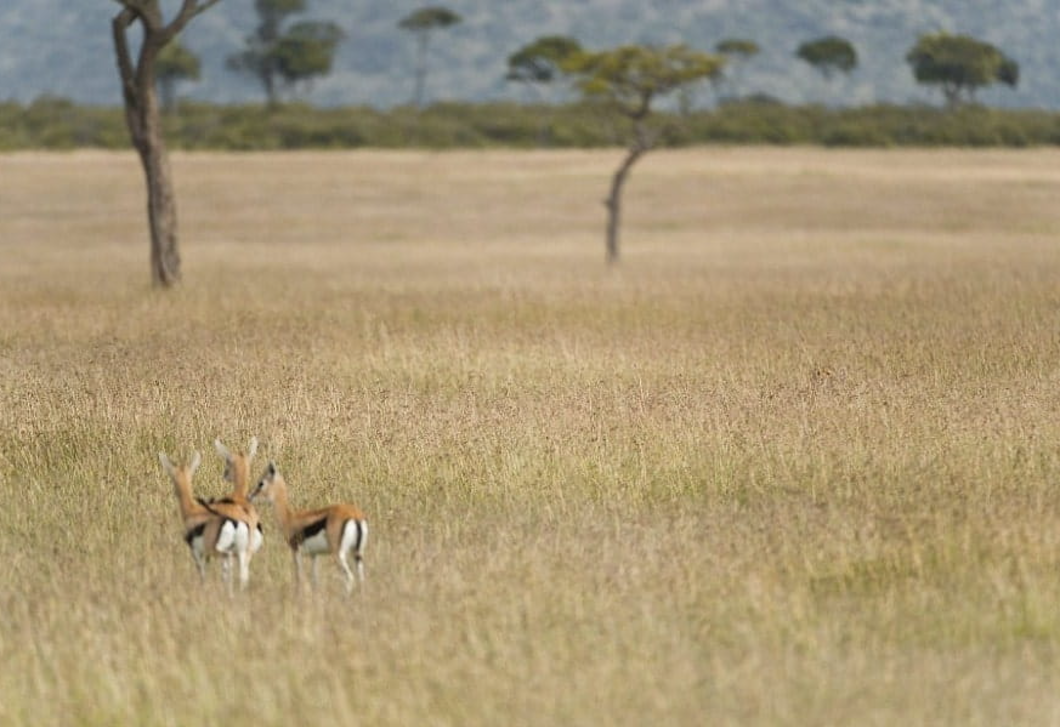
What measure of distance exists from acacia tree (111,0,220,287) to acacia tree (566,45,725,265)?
14.3 m

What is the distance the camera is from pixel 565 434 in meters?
11.9

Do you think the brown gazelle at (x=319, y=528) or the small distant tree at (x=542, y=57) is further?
the small distant tree at (x=542, y=57)

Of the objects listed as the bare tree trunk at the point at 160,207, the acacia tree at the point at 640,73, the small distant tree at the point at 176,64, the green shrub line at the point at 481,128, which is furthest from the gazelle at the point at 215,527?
the small distant tree at the point at 176,64

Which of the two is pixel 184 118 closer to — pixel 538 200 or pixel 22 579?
pixel 538 200

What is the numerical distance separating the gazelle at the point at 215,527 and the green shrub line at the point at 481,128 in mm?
73977

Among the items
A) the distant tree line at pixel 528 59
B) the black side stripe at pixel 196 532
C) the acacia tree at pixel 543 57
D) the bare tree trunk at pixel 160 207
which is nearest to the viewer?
the black side stripe at pixel 196 532

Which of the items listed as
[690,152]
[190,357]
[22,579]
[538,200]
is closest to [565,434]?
[22,579]

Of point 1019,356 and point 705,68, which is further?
point 705,68

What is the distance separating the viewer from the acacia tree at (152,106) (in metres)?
24.7

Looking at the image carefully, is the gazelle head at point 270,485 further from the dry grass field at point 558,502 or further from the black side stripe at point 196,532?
the dry grass field at point 558,502

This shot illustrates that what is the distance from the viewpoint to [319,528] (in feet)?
24.6

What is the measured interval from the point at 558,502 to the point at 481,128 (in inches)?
3296

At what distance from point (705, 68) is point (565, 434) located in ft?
91.5

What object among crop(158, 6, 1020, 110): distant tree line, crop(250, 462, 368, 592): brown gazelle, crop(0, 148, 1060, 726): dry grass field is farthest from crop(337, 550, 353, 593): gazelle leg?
crop(158, 6, 1020, 110): distant tree line
